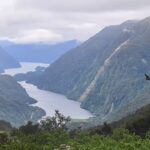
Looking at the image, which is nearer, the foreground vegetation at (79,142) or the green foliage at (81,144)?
the green foliage at (81,144)

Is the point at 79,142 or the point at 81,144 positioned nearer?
the point at 81,144

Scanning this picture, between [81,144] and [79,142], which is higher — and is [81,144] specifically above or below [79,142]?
below

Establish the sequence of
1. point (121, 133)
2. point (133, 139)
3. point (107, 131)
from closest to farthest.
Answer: point (133, 139), point (121, 133), point (107, 131)

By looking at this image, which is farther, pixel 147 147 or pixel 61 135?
pixel 61 135

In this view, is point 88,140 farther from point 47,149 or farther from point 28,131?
point 28,131

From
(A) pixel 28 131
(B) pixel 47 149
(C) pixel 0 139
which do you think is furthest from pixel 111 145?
Answer: (A) pixel 28 131

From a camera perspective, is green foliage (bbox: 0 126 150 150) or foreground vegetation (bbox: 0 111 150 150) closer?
green foliage (bbox: 0 126 150 150)

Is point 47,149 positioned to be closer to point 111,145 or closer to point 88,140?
point 111,145

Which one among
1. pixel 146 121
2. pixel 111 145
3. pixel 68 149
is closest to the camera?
pixel 68 149

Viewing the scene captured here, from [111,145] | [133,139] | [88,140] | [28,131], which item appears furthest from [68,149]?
[28,131]
